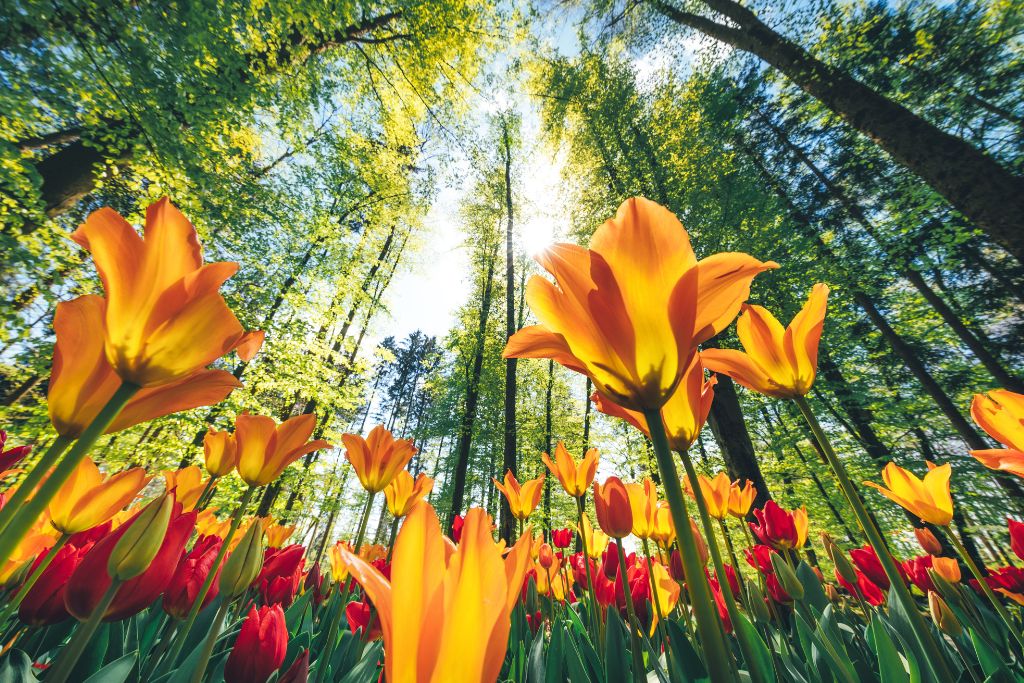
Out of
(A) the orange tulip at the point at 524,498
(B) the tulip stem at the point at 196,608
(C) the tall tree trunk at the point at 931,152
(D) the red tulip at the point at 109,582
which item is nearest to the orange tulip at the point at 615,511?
(A) the orange tulip at the point at 524,498

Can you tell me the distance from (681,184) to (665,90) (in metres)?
4.36

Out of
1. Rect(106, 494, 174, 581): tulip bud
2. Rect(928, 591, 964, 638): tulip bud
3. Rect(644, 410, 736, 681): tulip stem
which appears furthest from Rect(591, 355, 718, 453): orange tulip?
Rect(928, 591, 964, 638): tulip bud

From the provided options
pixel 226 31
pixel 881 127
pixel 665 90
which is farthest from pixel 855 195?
pixel 226 31

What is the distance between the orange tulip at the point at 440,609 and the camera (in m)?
0.32

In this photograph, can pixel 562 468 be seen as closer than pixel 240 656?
No

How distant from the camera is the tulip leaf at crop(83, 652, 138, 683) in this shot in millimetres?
700

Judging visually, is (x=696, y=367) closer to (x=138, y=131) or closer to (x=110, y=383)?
(x=110, y=383)

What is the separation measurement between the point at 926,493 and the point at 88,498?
2.45 meters

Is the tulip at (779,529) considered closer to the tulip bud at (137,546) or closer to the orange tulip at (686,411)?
the orange tulip at (686,411)

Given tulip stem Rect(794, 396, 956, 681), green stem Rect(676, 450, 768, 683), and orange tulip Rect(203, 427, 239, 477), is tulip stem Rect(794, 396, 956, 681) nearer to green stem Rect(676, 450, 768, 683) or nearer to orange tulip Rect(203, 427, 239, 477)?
green stem Rect(676, 450, 768, 683)

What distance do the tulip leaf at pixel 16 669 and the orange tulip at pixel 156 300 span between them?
76 centimetres

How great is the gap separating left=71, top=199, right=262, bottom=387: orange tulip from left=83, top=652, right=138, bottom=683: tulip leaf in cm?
61

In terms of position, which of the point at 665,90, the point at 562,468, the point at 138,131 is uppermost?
the point at 665,90

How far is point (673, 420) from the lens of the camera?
0.79m
